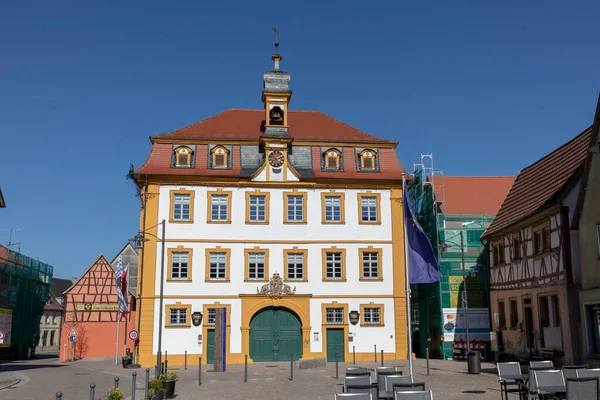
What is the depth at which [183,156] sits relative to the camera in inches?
1512

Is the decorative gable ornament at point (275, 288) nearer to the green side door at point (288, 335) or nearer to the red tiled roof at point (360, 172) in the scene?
the green side door at point (288, 335)

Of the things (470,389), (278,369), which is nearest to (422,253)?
(470,389)

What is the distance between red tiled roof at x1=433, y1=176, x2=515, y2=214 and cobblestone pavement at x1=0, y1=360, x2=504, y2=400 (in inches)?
554

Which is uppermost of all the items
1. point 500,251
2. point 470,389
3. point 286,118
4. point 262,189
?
point 286,118

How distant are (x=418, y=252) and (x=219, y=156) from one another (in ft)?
66.3

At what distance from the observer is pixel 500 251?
110ft

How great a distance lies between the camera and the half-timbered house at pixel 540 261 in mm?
25719

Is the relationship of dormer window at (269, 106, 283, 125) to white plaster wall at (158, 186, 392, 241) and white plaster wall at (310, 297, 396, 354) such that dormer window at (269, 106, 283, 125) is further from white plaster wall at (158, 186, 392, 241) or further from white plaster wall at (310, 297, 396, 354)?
white plaster wall at (310, 297, 396, 354)

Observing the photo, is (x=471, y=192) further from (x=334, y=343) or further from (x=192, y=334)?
(x=192, y=334)

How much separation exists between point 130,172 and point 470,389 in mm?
24134

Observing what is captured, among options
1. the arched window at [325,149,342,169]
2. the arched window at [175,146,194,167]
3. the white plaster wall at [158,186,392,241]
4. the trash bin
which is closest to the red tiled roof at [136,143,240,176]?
the arched window at [175,146,194,167]

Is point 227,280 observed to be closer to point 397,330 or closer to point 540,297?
point 397,330

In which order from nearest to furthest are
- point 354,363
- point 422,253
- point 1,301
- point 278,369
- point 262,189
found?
1. point 422,253
2. point 278,369
3. point 354,363
4. point 262,189
5. point 1,301

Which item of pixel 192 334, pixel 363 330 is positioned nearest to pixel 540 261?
pixel 363 330
